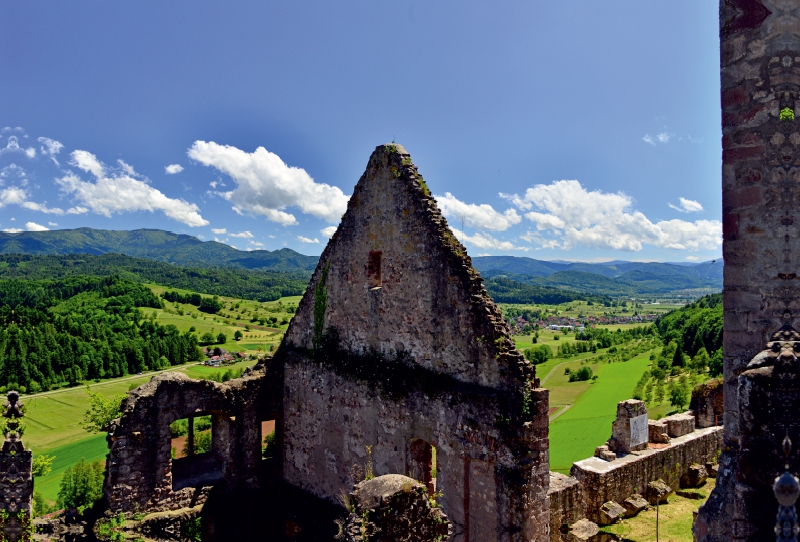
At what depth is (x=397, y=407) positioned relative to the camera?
435 inches

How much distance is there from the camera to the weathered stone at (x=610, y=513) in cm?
1545

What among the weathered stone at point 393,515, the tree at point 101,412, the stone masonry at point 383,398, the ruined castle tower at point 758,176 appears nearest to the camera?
the weathered stone at point 393,515

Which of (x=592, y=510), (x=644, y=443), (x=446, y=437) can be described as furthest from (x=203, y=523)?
(x=644, y=443)

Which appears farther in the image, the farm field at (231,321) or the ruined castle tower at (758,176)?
the farm field at (231,321)

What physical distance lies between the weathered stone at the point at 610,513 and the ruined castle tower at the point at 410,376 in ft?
24.7

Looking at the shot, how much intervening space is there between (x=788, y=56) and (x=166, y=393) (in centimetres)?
1395

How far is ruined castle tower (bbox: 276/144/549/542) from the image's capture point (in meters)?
8.89

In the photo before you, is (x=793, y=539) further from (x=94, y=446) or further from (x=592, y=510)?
(x=94, y=446)

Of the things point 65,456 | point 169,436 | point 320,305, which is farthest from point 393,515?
point 65,456

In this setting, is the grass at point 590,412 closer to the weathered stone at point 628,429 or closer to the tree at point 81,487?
the weathered stone at point 628,429

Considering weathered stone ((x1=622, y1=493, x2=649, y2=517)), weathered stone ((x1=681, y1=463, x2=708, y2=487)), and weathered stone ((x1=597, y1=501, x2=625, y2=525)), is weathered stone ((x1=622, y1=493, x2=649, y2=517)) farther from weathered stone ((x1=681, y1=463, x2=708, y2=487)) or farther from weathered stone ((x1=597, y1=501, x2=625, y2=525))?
weathered stone ((x1=681, y1=463, x2=708, y2=487))

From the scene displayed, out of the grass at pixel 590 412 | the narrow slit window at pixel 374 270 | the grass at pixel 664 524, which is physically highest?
the narrow slit window at pixel 374 270

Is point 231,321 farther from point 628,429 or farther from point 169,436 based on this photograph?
point 628,429

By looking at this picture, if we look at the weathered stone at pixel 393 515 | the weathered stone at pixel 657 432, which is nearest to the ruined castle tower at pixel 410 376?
the weathered stone at pixel 393 515
